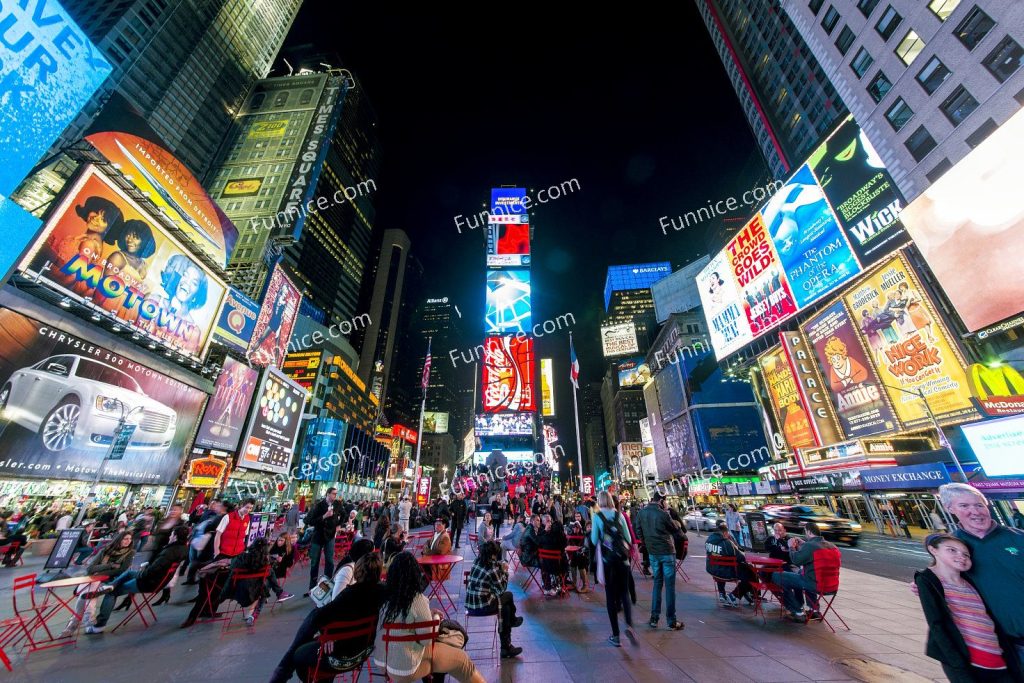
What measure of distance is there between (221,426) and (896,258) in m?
48.4

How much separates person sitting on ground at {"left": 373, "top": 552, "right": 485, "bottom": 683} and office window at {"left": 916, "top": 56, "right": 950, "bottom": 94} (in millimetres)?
37238

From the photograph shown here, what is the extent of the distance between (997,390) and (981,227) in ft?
33.1

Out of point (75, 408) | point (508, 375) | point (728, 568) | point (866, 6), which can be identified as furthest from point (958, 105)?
point (75, 408)

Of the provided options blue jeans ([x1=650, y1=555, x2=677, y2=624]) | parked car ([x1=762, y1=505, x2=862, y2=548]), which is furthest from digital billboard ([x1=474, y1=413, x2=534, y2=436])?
blue jeans ([x1=650, y1=555, x2=677, y2=624])

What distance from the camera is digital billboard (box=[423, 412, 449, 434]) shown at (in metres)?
124

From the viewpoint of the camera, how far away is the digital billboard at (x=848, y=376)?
89.2 feet

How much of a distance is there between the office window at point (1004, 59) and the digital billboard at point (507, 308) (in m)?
32.6

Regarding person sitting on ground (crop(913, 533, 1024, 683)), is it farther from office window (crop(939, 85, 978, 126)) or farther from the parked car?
office window (crop(939, 85, 978, 126))

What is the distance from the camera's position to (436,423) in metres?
125

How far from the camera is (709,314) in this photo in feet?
130

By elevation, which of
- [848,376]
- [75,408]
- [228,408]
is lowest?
[75,408]

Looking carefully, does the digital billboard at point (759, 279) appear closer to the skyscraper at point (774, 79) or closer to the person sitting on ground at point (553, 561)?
the skyscraper at point (774, 79)

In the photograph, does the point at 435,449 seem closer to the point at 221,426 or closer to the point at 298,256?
the point at 298,256

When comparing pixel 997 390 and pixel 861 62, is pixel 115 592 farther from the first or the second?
pixel 861 62
